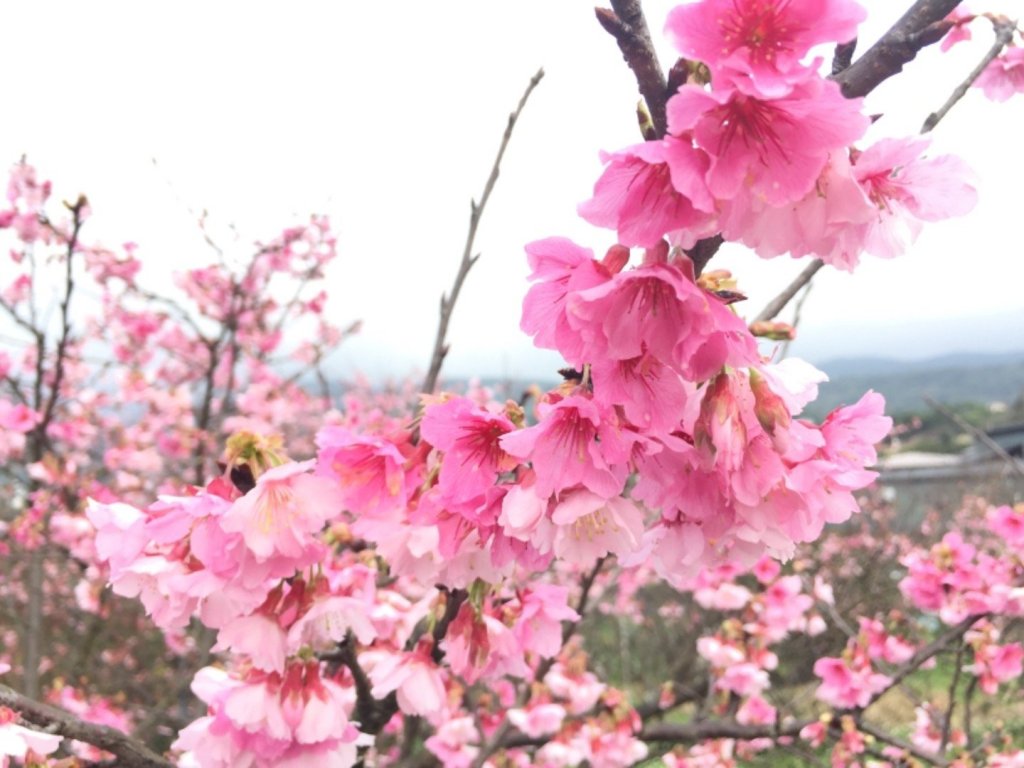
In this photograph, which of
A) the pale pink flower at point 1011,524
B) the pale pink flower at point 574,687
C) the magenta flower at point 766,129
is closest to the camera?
the magenta flower at point 766,129

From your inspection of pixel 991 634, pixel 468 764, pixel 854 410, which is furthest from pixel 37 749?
pixel 991 634

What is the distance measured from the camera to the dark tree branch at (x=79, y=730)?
106 cm

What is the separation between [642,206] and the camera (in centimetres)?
66

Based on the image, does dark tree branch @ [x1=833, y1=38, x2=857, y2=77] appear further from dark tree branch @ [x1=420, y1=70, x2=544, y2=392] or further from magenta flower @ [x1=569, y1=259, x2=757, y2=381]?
dark tree branch @ [x1=420, y1=70, x2=544, y2=392]

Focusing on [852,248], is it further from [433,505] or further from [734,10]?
[433,505]

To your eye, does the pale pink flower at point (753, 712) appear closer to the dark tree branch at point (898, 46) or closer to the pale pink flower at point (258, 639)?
the pale pink flower at point (258, 639)

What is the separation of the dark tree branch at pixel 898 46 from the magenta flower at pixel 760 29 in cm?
11

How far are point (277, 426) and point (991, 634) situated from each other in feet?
18.9

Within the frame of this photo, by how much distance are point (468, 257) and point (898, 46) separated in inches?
45.3

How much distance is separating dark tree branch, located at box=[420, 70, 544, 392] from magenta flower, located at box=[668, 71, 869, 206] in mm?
1067

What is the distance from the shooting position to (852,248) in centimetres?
73

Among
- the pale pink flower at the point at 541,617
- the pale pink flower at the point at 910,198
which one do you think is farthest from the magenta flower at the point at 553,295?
the pale pink flower at the point at 541,617

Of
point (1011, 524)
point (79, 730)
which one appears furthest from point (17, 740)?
point (1011, 524)

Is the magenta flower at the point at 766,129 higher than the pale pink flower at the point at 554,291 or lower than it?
higher
